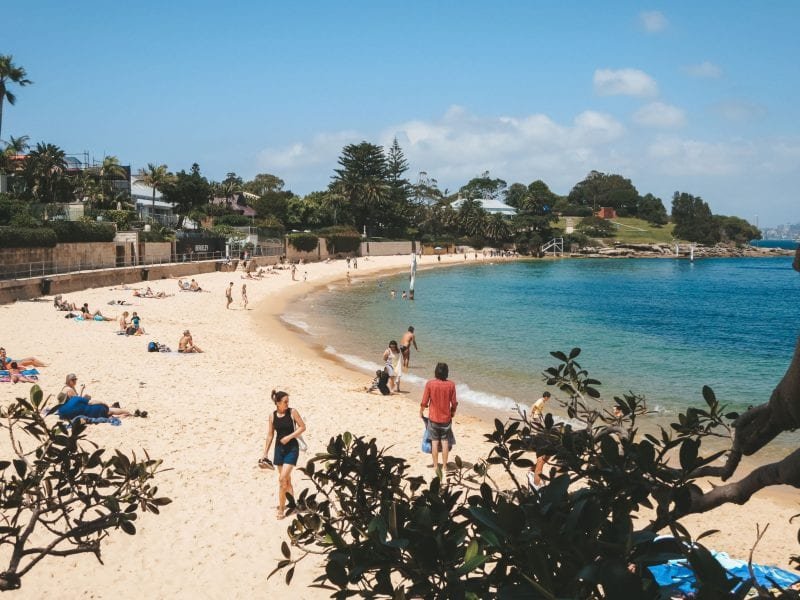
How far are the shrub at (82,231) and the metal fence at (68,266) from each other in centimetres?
137

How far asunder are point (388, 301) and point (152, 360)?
24696 millimetres

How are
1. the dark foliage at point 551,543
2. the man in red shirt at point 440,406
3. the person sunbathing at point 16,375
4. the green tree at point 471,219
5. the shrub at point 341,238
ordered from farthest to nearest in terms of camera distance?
the green tree at point 471,219 < the shrub at point 341,238 < the person sunbathing at point 16,375 < the man in red shirt at point 440,406 < the dark foliage at point 551,543

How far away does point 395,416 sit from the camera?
13812 millimetres

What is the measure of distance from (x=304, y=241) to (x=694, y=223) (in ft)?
354

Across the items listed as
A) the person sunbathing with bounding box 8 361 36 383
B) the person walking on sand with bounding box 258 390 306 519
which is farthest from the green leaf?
the person sunbathing with bounding box 8 361 36 383

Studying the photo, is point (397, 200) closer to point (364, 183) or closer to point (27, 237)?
point (364, 183)

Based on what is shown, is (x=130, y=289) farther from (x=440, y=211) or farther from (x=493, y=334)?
(x=440, y=211)

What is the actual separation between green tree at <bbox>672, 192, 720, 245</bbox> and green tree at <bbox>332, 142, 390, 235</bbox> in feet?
267

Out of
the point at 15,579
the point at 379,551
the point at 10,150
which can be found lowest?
the point at 15,579

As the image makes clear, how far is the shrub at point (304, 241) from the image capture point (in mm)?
69719

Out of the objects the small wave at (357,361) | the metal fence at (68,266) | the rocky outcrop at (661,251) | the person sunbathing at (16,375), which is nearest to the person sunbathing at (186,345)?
the small wave at (357,361)

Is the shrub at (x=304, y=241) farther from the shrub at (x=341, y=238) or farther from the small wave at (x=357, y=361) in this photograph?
the small wave at (x=357, y=361)

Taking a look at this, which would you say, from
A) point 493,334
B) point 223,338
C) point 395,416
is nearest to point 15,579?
point 395,416

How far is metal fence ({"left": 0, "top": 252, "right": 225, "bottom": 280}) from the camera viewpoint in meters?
28.2
